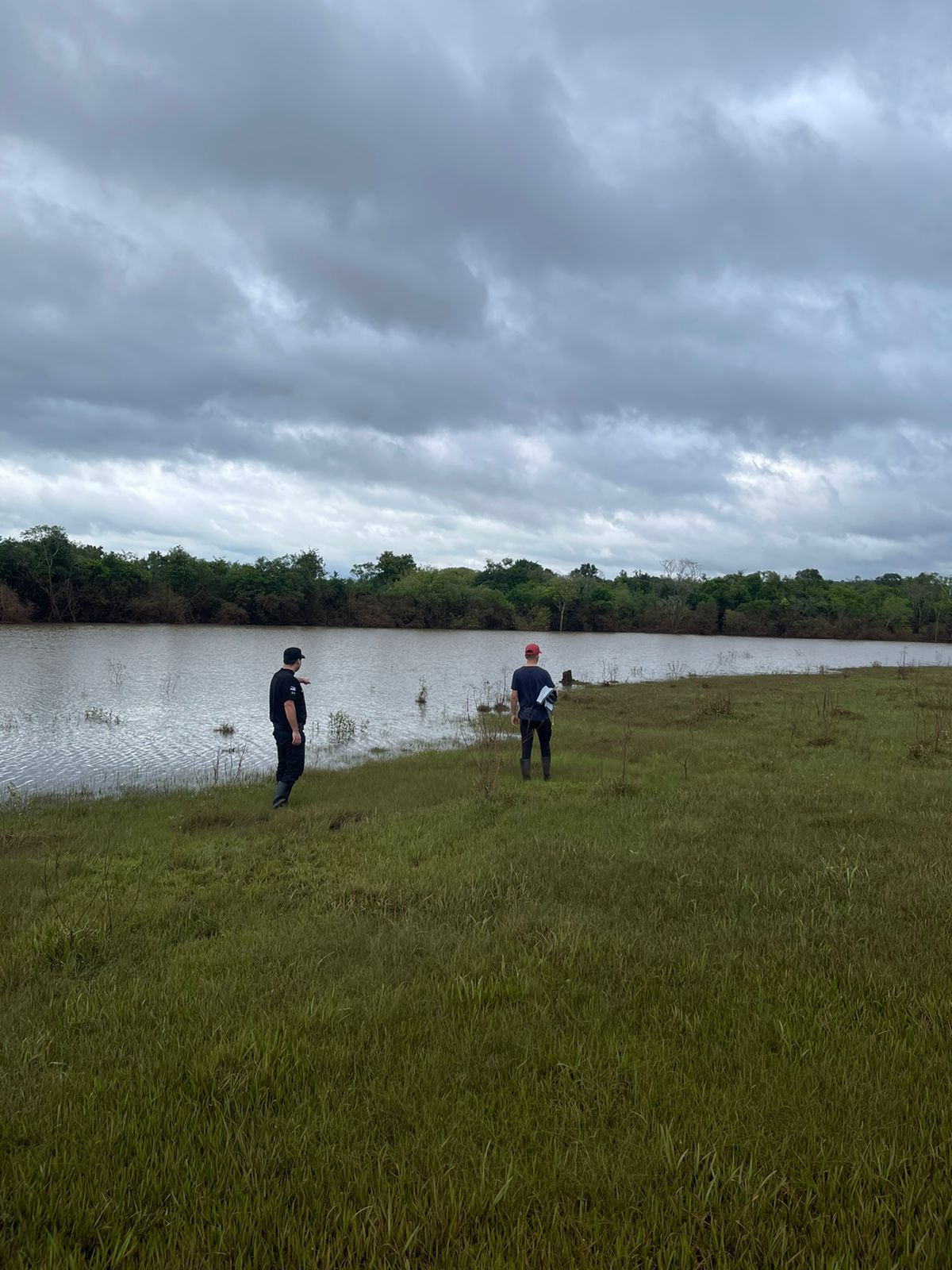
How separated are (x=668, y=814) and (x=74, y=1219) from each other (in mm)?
7971

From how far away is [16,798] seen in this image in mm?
12578

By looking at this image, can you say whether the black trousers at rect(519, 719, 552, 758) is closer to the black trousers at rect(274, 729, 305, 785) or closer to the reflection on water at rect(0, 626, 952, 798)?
the black trousers at rect(274, 729, 305, 785)

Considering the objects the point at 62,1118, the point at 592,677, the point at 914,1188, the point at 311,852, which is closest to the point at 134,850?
the point at 311,852

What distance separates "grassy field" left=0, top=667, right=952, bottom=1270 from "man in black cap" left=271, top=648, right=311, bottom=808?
330 cm

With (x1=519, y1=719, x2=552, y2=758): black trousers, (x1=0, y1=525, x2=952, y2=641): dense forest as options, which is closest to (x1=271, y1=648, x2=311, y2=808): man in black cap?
(x1=519, y1=719, x2=552, y2=758): black trousers

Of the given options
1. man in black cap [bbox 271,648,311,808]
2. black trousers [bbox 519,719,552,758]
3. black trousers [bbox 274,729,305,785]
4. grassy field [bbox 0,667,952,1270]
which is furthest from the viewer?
black trousers [bbox 519,719,552,758]

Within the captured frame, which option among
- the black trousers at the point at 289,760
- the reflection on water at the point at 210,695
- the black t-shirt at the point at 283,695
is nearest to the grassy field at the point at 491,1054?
the black trousers at the point at 289,760

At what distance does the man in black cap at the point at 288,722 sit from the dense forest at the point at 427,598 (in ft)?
249

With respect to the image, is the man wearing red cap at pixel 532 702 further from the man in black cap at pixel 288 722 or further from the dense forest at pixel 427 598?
the dense forest at pixel 427 598

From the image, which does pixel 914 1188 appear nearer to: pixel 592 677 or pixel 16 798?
pixel 16 798

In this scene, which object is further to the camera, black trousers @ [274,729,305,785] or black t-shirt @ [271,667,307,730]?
black trousers @ [274,729,305,785]

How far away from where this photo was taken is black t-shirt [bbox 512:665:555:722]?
1241cm

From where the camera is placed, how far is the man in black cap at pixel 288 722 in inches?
452

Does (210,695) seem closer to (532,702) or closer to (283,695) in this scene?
(283,695)
